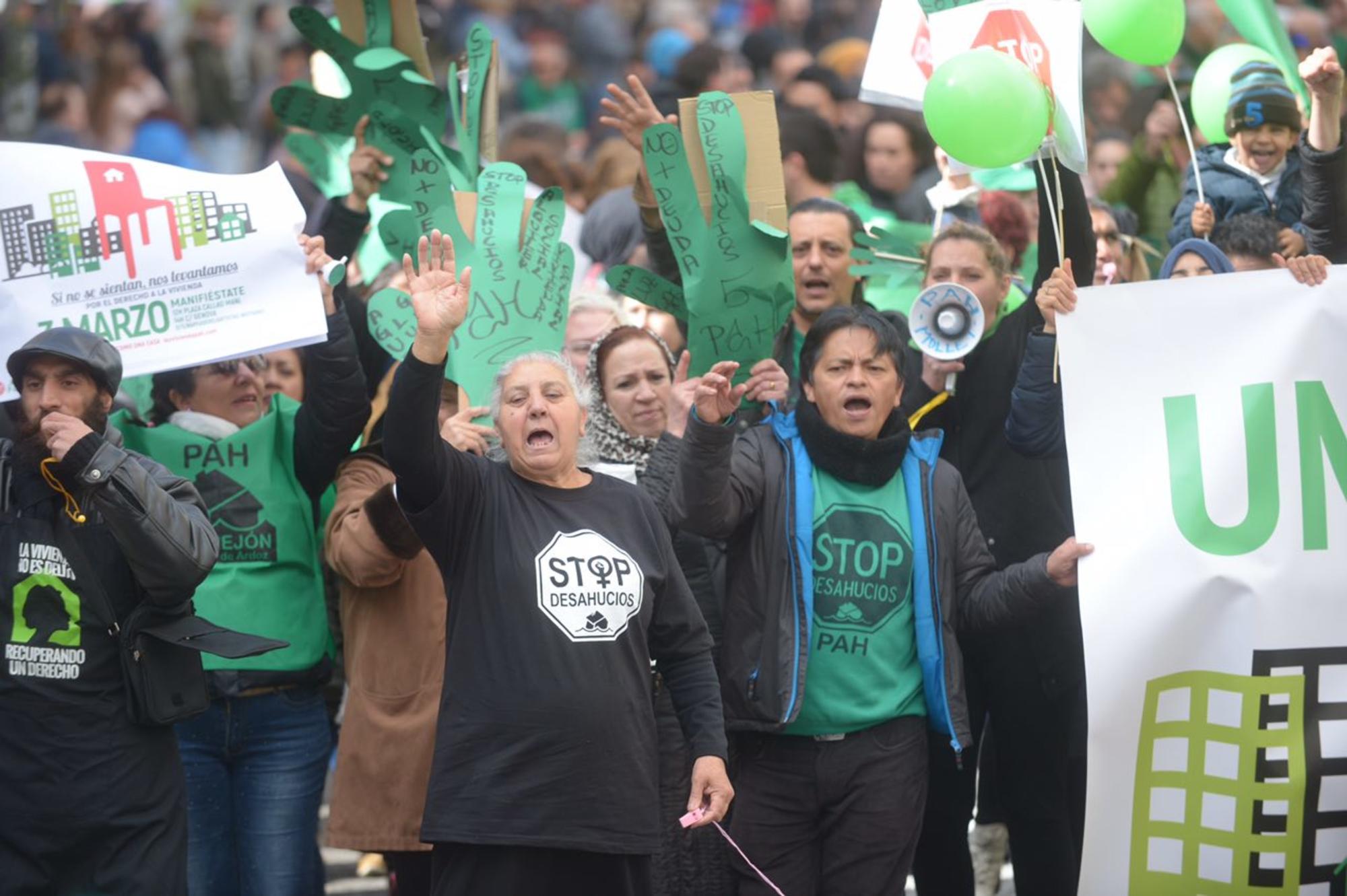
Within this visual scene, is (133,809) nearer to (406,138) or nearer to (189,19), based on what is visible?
(406,138)

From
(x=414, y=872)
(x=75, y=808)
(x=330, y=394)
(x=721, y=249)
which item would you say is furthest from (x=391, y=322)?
(x=75, y=808)

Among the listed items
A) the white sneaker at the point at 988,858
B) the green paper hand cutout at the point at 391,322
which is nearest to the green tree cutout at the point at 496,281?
the green paper hand cutout at the point at 391,322

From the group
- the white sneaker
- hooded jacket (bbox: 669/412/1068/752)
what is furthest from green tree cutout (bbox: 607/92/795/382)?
the white sneaker

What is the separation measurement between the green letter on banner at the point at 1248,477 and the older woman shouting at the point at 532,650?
1384 mm

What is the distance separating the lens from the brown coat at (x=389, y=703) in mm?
5379

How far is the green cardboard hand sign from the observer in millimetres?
6309

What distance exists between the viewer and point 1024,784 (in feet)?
19.5

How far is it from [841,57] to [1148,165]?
453 cm

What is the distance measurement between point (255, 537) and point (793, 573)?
1513 mm

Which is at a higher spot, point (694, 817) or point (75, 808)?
point (75, 808)

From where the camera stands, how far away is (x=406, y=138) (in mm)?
6211

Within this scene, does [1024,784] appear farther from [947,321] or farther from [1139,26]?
[1139,26]

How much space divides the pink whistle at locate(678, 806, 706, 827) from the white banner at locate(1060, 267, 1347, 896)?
1.07 metres

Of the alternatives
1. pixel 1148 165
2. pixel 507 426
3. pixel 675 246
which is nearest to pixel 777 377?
pixel 675 246
